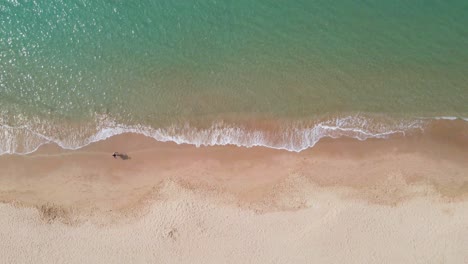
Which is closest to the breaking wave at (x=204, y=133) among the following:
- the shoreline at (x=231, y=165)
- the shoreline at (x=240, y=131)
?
the shoreline at (x=240, y=131)

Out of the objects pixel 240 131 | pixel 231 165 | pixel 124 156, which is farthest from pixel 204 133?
pixel 124 156

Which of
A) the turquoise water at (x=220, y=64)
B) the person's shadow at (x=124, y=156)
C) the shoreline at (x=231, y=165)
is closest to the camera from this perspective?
the shoreline at (x=231, y=165)

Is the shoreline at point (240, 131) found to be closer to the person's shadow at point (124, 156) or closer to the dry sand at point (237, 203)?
the dry sand at point (237, 203)

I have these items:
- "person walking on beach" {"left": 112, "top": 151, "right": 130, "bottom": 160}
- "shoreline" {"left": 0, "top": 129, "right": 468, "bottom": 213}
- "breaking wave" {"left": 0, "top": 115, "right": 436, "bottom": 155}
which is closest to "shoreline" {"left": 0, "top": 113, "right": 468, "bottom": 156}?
"breaking wave" {"left": 0, "top": 115, "right": 436, "bottom": 155}

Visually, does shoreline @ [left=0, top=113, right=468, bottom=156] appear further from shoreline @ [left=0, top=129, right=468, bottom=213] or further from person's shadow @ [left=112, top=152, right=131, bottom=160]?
person's shadow @ [left=112, top=152, right=131, bottom=160]

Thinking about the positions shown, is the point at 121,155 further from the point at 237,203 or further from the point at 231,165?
the point at 237,203

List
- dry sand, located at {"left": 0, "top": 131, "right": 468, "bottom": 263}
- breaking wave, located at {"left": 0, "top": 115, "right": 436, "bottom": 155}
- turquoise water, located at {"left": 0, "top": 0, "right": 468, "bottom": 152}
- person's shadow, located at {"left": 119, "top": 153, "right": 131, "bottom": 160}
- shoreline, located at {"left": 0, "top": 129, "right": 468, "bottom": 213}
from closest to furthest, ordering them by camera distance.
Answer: dry sand, located at {"left": 0, "top": 131, "right": 468, "bottom": 263}, shoreline, located at {"left": 0, "top": 129, "right": 468, "bottom": 213}, person's shadow, located at {"left": 119, "top": 153, "right": 131, "bottom": 160}, breaking wave, located at {"left": 0, "top": 115, "right": 436, "bottom": 155}, turquoise water, located at {"left": 0, "top": 0, "right": 468, "bottom": 152}

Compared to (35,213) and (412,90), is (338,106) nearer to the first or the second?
(412,90)
